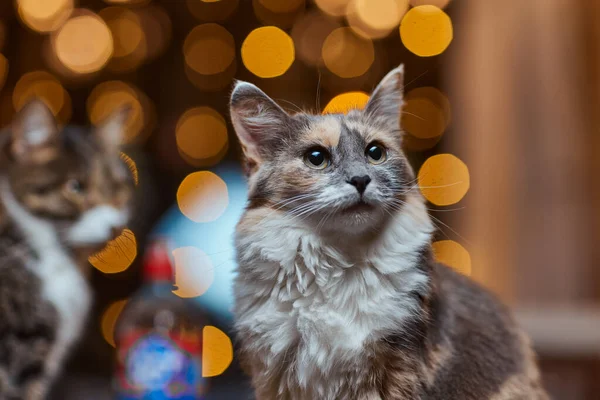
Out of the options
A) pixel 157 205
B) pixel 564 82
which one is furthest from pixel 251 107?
pixel 564 82

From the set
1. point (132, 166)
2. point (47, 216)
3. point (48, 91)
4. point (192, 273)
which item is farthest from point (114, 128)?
point (48, 91)

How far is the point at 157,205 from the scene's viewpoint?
4.61ft

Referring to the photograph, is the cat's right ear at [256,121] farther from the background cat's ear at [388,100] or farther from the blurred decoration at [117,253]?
the blurred decoration at [117,253]

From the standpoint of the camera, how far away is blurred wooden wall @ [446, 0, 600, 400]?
1.86m

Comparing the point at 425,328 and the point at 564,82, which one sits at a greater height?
the point at 564,82

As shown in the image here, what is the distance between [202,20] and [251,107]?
2.82 feet

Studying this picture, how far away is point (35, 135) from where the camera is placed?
3.56 ft

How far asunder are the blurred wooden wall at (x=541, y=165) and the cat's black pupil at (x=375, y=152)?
43.7 inches

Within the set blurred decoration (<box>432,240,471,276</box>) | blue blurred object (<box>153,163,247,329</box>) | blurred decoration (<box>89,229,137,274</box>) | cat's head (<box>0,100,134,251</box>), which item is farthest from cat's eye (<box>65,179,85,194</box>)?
blurred decoration (<box>432,240,471,276</box>)

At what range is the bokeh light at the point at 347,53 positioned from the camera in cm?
128

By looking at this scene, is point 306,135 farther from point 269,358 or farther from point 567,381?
point 567,381

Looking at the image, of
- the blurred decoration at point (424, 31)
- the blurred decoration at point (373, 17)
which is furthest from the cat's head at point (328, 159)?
the blurred decoration at point (373, 17)

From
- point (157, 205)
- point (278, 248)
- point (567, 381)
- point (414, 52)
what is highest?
point (414, 52)

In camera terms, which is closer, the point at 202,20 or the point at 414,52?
the point at 414,52
